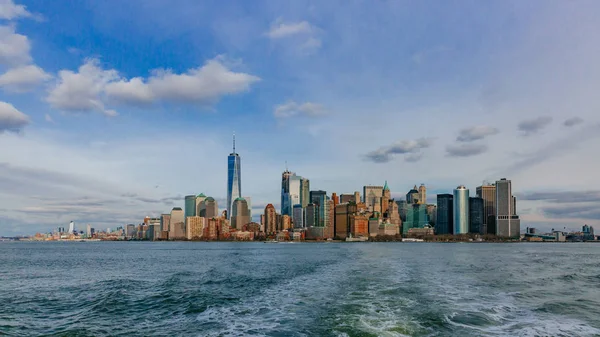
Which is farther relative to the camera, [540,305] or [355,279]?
[355,279]

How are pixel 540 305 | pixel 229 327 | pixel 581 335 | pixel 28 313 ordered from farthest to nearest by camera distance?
pixel 540 305, pixel 28 313, pixel 229 327, pixel 581 335

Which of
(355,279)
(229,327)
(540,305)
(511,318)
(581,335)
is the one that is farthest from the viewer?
(355,279)

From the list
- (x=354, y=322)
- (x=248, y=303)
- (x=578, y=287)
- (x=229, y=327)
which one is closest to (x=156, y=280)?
(x=248, y=303)

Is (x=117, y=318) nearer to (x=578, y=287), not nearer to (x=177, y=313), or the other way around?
(x=177, y=313)

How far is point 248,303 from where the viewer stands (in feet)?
116

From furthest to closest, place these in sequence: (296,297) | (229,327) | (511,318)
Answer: (296,297), (511,318), (229,327)

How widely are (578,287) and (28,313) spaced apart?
50.3 m

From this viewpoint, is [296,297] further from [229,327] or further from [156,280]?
[156,280]

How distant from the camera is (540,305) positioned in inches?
1355

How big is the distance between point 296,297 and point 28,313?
19863 millimetres

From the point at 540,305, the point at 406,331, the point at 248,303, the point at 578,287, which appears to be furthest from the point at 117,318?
the point at 578,287

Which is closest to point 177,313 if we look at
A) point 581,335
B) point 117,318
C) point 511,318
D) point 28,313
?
point 117,318

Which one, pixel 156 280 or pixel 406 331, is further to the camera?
pixel 156 280

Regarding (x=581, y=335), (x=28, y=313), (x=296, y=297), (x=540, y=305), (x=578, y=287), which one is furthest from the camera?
(x=578, y=287)
